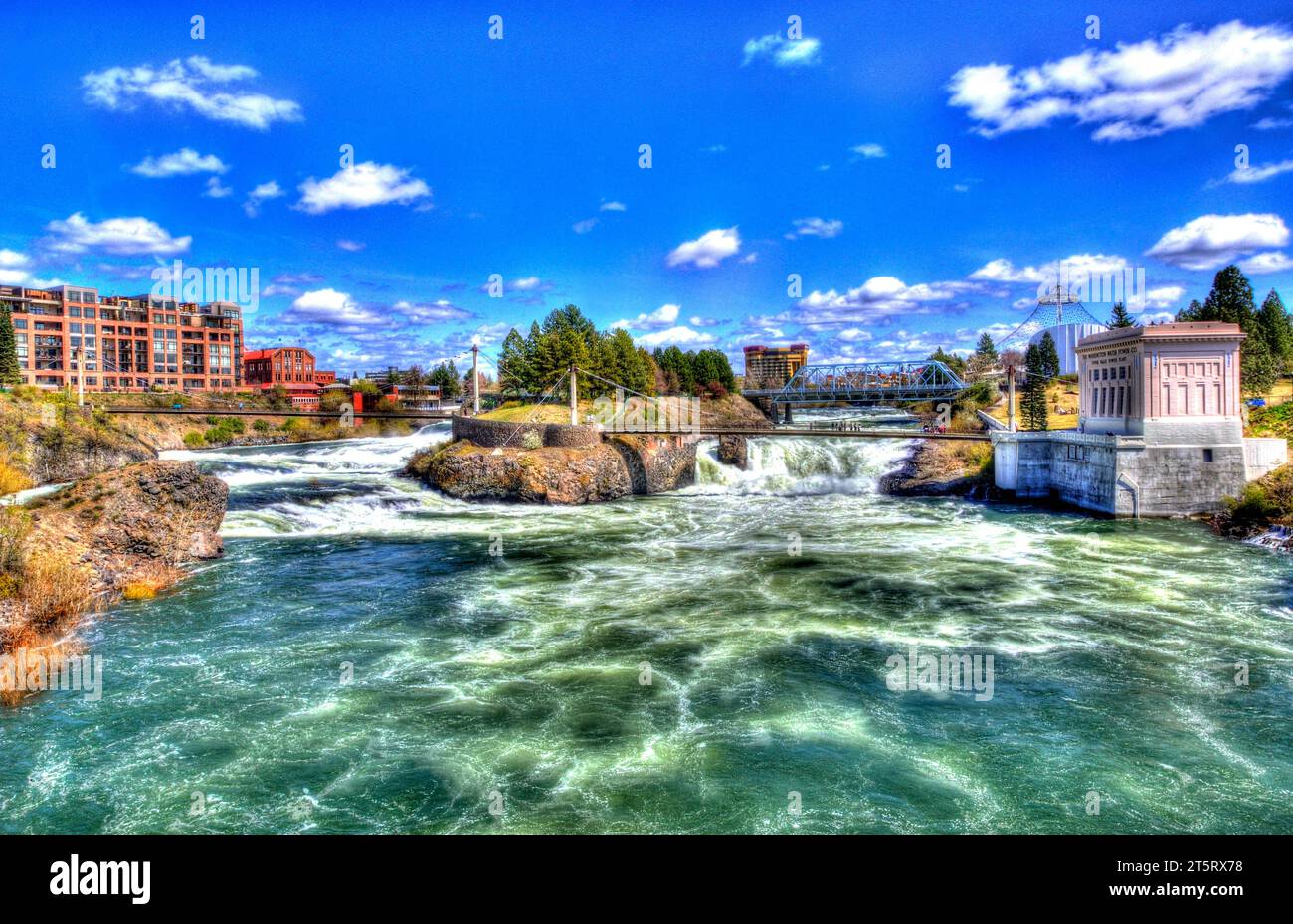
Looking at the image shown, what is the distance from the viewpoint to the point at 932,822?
12766 millimetres

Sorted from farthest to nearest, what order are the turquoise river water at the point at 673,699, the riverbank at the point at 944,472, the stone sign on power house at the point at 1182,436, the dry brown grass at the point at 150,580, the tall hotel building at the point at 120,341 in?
the tall hotel building at the point at 120,341, the riverbank at the point at 944,472, the stone sign on power house at the point at 1182,436, the dry brown grass at the point at 150,580, the turquoise river water at the point at 673,699

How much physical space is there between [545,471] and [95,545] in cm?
2720

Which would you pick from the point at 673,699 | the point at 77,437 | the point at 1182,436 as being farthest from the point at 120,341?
the point at 1182,436

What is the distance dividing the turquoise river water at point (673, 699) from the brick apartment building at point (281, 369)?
122201 millimetres

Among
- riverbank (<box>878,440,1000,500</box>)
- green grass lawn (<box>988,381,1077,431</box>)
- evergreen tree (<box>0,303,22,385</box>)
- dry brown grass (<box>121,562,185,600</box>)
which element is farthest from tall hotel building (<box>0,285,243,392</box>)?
green grass lawn (<box>988,381,1077,431</box>)

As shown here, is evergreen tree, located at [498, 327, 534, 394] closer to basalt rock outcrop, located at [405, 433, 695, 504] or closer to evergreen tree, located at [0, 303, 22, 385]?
basalt rock outcrop, located at [405, 433, 695, 504]

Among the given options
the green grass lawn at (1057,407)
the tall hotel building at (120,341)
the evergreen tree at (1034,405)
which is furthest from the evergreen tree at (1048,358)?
the tall hotel building at (120,341)

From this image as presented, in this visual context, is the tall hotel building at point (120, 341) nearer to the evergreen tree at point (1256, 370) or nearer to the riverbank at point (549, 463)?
the riverbank at point (549, 463)

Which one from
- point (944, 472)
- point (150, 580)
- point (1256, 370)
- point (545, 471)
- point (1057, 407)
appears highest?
point (1256, 370)

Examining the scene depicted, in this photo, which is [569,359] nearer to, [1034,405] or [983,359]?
[1034,405]

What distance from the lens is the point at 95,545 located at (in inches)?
1011

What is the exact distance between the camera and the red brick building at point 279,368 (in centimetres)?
14562

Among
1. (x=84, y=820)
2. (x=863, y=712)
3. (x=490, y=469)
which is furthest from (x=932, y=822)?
(x=490, y=469)
